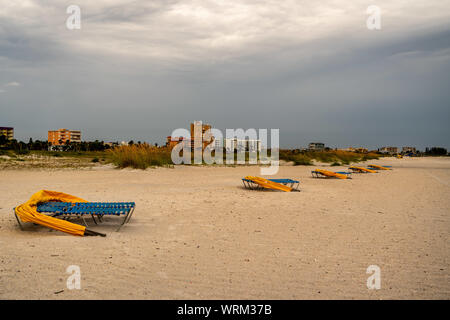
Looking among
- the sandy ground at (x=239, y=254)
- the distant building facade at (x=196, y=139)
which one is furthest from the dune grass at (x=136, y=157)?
the sandy ground at (x=239, y=254)

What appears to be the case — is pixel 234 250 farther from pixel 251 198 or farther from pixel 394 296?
pixel 251 198

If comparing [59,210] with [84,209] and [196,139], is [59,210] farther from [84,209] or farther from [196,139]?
[196,139]

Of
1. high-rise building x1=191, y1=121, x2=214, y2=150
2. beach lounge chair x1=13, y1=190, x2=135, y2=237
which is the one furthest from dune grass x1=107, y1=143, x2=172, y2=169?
beach lounge chair x1=13, y1=190, x2=135, y2=237

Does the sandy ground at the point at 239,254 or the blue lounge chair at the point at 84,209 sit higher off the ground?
the blue lounge chair at the point at 84,209

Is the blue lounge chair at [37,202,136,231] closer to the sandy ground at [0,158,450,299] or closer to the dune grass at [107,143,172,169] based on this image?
the sandy ground at [0,158,450,299]

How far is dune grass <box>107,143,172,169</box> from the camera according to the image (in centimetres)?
1822

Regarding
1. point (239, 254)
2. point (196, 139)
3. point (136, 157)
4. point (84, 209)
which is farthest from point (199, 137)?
point (239, 254)

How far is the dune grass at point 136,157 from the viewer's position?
18.2m

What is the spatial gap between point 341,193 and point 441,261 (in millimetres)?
6157

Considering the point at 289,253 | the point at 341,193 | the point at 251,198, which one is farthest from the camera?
the point at 341,193

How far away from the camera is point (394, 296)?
3.17m

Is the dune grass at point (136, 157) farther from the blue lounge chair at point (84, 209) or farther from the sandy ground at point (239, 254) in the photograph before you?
the blue lounge chair at point (84, 209)

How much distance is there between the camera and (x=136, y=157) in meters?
18.3
